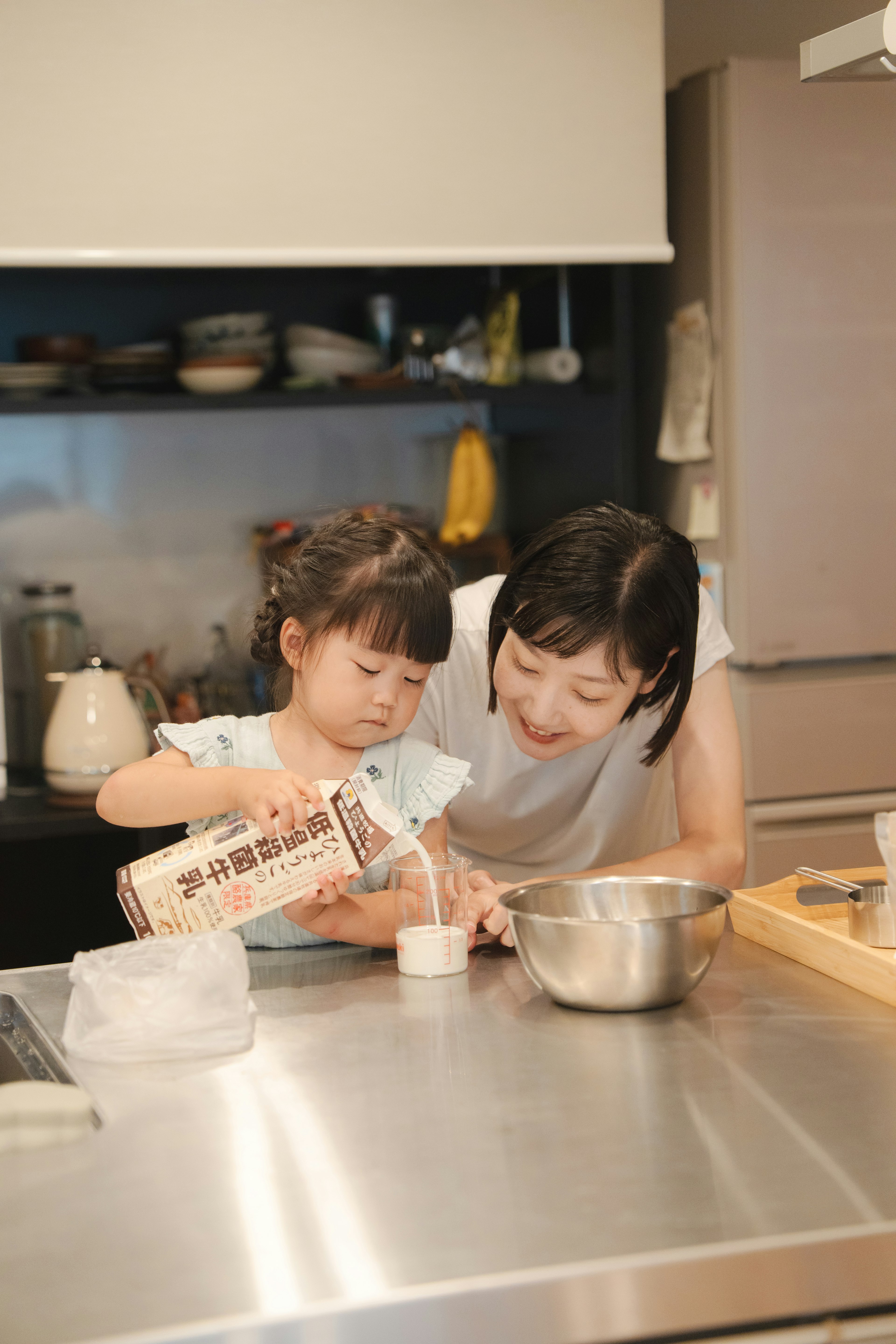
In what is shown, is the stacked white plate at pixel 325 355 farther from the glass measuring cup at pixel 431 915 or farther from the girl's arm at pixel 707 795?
the glass measuring cup at pixel 431 915

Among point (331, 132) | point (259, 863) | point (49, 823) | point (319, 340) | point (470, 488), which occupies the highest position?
point (331, 132)

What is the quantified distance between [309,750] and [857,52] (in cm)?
84

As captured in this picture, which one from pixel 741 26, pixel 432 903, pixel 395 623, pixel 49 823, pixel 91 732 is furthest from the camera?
pixel 741 26

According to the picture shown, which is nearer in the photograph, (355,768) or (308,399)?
(355,768)

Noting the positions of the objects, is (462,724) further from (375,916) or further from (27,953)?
(27,953)

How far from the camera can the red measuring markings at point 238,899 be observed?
3.44ft

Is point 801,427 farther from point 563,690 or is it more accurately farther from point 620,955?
point 620,955

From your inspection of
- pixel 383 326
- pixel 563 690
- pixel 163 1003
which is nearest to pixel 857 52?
pixel 563 690

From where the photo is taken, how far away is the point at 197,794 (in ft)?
3.94

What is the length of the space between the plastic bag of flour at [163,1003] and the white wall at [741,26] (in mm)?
2596

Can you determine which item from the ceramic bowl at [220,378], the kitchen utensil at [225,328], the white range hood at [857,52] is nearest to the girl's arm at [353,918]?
the white range hood at [857,52]

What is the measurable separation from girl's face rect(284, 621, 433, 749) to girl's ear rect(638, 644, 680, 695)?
22 cm

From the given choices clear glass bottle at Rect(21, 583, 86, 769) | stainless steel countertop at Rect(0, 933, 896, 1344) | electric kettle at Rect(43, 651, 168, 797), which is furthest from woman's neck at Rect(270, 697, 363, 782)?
clear glass bottle at Rect(21, 583, 86, 769)

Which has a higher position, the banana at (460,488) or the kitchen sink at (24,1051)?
the banana at (460,488)
